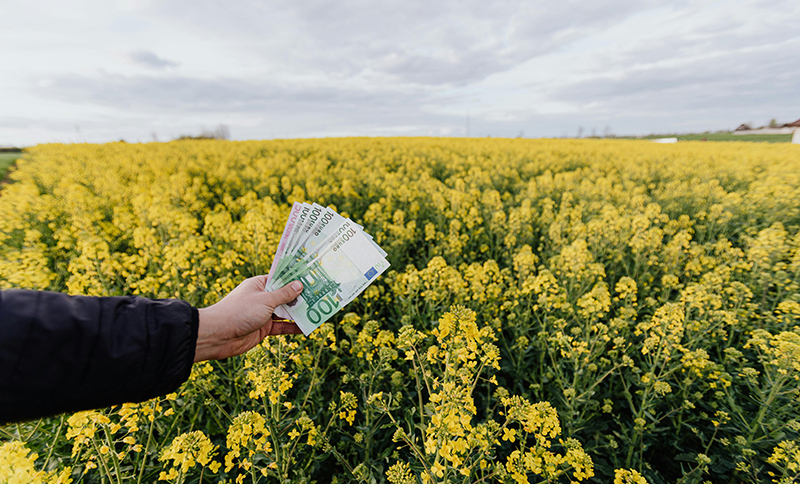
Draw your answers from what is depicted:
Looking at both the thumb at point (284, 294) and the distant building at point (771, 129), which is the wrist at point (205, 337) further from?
the distant building at point (771, 129)

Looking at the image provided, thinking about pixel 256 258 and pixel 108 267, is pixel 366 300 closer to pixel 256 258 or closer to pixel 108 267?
pixel 256 258

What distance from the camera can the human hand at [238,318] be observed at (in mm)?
1740

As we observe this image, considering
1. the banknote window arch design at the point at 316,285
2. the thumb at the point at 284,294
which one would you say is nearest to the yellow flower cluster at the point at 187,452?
the thumb at the point at 284,294

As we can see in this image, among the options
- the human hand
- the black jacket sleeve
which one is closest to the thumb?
the human hand

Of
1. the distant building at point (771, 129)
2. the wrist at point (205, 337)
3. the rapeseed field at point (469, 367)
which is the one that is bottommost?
the rapeseed field at point (469, 367)

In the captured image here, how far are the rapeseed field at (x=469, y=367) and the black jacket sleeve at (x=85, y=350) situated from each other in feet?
1.09

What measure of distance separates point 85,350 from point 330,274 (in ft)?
3.97

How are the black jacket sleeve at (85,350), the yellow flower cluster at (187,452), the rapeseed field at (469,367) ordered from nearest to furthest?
the black jacket sleeve at (85,350)
the yellow flower cluster at (187,452)
the rapeseed field at (469,367)

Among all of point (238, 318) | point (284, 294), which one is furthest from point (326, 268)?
point (238, 318)

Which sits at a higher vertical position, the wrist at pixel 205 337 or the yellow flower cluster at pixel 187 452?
the wrist at pixel 205 337

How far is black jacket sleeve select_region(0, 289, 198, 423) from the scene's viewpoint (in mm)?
1179

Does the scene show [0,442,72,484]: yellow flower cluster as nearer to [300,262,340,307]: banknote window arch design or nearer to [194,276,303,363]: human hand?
[194,276,303,363]: human hand

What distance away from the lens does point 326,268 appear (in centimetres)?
218

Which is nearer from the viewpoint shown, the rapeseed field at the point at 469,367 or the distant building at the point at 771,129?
the rapeseed field at the point at 469,367
